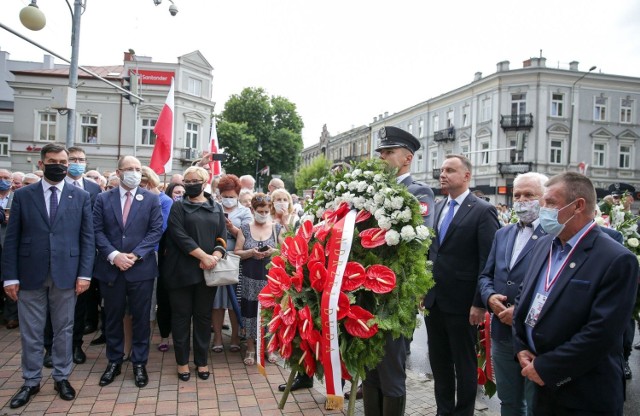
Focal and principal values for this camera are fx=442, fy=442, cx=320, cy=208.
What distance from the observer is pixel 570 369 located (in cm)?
233

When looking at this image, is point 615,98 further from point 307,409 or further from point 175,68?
point 307,409

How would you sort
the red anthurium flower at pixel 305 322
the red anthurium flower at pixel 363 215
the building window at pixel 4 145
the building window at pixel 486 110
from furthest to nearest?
the building window at pixel 486 110 < the building window at pixel 4 145 < the red anthurium flower at pixel 363 215 < the red anthurium flower at pixel 305 322

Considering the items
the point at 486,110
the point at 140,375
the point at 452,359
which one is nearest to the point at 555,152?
the point at 486,110

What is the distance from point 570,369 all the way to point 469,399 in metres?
1.47

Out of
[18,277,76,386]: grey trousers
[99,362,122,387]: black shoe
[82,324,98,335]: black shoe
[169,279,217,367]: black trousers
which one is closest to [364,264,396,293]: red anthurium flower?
[169,279,217,367]: black trousers

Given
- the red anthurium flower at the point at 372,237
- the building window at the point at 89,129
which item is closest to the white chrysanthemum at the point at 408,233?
the red anthurium flower at the point at 372,237

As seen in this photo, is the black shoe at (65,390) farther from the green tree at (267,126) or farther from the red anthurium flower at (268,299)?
the green tree at (267,126)

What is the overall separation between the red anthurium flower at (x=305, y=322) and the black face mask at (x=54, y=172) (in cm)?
302

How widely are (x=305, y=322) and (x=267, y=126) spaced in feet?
157

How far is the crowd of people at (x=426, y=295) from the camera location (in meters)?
2.39

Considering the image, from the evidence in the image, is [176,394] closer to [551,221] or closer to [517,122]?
[551,221]

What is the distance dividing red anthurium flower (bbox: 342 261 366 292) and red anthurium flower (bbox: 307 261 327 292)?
0.42 feet

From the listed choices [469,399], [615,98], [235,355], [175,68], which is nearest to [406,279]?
[469,399]

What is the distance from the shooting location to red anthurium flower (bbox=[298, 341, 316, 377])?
2686 mm
